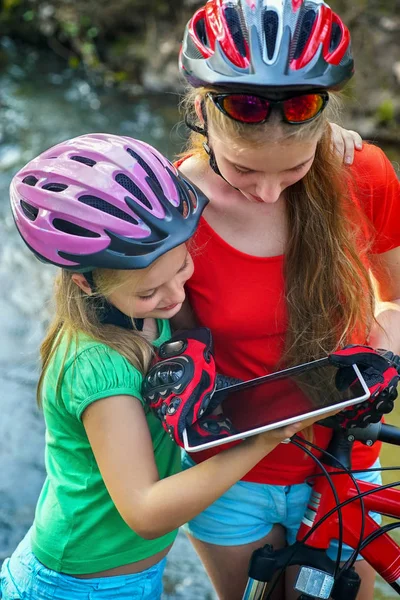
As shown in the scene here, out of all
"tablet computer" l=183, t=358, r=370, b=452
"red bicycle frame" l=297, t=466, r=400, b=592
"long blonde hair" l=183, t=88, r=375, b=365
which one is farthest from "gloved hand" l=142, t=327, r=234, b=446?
"red bicycle frame" l=297, t=466, r=400, b=592

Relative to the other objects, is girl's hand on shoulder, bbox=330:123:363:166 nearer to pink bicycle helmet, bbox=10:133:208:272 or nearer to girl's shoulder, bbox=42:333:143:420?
pink bicycle helmet, bbox=10:133:208:272

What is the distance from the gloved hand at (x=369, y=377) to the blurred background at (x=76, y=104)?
1891 millimetres

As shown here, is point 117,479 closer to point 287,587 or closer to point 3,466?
point 287,587

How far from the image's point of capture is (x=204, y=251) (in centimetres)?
239

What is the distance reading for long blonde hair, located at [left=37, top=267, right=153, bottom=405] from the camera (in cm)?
216

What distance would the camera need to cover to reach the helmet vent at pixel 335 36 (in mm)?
2172

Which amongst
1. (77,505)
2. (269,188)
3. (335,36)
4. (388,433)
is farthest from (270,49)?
(77,505)

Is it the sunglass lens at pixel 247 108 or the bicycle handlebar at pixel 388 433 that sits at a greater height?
the sunglass lens at pixel 247 108

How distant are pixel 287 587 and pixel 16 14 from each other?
9.17m

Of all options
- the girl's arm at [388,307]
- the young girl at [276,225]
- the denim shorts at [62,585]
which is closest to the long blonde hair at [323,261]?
the young girl at [276,225]

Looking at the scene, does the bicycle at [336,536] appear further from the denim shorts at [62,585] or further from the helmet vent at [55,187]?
the helmet vent at [55,187]

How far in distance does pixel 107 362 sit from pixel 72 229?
0.38 m

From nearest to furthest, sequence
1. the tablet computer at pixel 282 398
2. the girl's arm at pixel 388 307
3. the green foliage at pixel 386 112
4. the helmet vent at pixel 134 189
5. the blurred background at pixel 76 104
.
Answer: the tablet computer at pixel 282 398 < the helmet vent at pixel 134 189 < the girl's arm at pixel 388 307 < the blurred background at pixel 76 104 < the green foliage at pixel 386 112

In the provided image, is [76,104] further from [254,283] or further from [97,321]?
[97,321]
